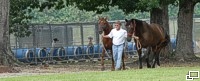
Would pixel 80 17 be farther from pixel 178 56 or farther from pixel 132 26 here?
pixel 132 26

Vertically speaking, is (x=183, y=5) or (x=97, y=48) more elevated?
(x=183, y=5)

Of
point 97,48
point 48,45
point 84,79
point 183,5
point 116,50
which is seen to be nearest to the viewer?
point 84,79

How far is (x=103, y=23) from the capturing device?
930 inches

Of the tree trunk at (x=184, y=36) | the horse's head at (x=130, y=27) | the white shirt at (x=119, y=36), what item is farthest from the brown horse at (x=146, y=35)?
the tree trunk at (x=184, y=36)

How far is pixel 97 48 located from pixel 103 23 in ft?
57.2

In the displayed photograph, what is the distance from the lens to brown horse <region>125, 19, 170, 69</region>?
23.6 metres

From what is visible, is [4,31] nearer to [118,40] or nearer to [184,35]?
[118,40]

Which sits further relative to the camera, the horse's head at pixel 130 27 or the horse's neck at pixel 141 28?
the horse's neck at pixel 141 28

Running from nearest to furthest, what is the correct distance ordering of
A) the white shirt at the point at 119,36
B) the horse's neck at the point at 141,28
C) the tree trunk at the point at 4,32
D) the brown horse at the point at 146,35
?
the white shirt at the point at 119,36
the brown horse at the point at 146,35
the horse's neck at the point at 141,28
the tree trunk at the point at 4,32

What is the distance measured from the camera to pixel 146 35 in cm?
2478

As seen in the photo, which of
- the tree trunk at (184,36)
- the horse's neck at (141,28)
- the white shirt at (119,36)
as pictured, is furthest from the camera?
the tree trunk at (184,36)

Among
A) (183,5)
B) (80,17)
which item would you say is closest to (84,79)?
(183,5)

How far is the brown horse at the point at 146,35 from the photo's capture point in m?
23.6

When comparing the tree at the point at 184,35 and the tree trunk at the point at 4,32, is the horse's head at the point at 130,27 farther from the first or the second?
the tree at the point at 184,35
